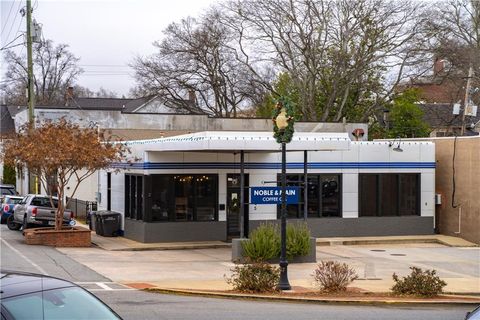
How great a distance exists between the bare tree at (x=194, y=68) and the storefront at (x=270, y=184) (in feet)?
67.2

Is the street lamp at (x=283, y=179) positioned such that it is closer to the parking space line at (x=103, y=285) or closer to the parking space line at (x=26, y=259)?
the parking space line at (x=103, y=285)

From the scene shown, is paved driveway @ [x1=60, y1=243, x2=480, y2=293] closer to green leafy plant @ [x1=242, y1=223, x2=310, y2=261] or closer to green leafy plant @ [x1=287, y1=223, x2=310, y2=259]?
green leafy plant @ [x1=287, y1=223, x2=310, y2=259]

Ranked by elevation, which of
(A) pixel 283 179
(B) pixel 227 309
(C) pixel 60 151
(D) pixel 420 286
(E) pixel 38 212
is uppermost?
(C) pixel 60 151

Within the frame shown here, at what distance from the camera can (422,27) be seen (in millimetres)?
47094

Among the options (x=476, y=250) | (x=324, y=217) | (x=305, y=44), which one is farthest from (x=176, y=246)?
(x=305, y=44)

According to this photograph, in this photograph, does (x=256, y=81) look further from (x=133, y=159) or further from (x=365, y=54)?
(x=133, y=159)

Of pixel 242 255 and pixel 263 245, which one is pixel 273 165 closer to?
pixel 242 255

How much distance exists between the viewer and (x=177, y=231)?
1145 inches

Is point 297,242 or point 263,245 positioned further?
point 297,242

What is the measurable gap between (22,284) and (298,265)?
18382 mm

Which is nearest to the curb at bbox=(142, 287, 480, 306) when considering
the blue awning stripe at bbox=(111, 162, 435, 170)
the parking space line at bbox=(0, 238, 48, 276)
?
the parking space line at bbox=(0, 238, 48, 276)

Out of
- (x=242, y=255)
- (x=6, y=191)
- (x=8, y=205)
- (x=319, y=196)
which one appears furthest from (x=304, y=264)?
(x=6, y=191)

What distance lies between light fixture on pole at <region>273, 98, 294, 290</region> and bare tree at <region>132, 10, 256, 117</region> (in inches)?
1354

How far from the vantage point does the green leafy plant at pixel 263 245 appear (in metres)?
23.1
